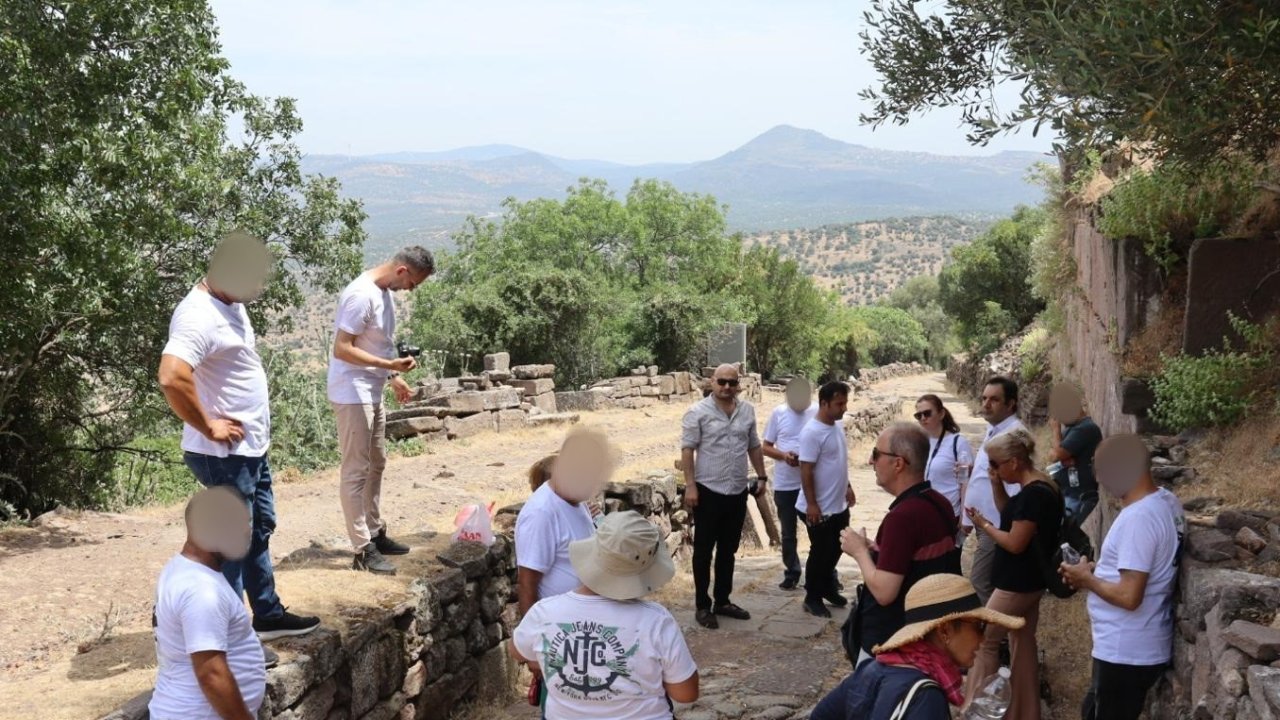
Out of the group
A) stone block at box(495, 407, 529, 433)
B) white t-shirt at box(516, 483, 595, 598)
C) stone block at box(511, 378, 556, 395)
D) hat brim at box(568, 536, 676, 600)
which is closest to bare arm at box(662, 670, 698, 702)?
hat brim at box(568, 536, 676, 600)

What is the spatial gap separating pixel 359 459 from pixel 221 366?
59.4 inches

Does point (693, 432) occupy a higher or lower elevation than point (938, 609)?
lower

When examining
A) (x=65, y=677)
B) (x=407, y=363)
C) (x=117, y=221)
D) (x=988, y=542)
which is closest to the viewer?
(x=65, y=677)

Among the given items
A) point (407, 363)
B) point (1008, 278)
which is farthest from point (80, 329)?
point (1008, 278)

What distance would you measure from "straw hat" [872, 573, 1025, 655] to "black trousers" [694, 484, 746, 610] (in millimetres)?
4631

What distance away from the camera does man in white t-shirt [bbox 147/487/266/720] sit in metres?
3.89

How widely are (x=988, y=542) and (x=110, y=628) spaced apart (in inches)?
204

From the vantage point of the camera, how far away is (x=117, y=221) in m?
10.5

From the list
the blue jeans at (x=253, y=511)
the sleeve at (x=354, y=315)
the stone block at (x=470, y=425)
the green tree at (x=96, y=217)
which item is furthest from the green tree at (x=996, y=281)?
the blue jeans at (x=253, y=511)

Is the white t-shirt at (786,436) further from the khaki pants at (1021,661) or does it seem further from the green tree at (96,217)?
the green tree at (96,217)

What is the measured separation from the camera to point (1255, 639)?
4516 mm

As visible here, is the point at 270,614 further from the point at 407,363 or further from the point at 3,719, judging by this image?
the point at 407,363

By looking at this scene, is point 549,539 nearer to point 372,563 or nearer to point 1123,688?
point 372,563

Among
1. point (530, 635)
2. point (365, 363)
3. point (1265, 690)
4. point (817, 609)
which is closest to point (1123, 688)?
point (1265, 690)
